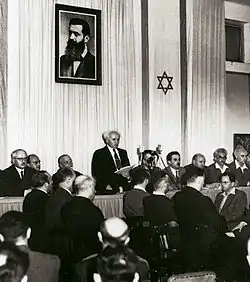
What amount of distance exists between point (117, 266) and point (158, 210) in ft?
9.49

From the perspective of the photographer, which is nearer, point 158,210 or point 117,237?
point 117,237

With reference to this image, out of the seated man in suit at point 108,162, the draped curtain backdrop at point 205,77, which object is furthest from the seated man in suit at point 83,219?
the draped curtain backdrop at point 205,77

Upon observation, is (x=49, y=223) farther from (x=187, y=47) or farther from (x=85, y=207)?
(x=187, y=47)

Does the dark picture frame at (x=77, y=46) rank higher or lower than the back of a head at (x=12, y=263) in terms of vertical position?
higher

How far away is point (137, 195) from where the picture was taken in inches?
272

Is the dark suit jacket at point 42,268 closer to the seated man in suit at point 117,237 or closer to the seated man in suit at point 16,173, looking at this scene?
the seated man in suit at point 117,237

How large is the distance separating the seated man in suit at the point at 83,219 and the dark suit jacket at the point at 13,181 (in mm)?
3481

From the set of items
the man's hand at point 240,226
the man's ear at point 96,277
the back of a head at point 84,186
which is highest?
the back of a head at point 84,186

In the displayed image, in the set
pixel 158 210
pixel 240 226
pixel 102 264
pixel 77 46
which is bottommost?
pixel 240 226

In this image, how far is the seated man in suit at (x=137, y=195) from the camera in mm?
6918

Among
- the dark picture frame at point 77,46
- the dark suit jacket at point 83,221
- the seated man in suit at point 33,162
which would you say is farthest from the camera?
the dark picture frame at point 77,46

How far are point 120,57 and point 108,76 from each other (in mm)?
478

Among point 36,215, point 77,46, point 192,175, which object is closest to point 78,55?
point 77,46

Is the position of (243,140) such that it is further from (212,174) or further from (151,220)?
(151,220)
